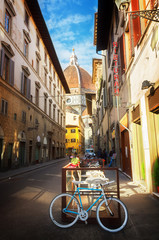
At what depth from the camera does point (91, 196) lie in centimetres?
450

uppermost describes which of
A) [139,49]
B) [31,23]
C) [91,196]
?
[31,23]

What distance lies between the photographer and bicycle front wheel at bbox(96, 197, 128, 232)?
3.93 meters

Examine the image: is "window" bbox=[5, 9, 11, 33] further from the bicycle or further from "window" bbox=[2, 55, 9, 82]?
the bicycle

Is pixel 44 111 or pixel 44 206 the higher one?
pixel 44 111

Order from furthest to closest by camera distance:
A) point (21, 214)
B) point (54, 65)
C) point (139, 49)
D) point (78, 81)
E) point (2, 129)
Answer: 1. point (78, 81)
2. point (54, 65)
3. point (2, 129)
4. point (139, 49)
5. point (21, 214)

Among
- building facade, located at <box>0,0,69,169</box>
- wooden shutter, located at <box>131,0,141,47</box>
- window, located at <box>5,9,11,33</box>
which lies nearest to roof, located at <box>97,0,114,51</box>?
wooden shutter, located at <box>131,0,141,47</box>

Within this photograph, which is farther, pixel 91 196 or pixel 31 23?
pixel 31 23

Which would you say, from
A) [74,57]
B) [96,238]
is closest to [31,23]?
[96,238]

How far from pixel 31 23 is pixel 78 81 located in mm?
95796

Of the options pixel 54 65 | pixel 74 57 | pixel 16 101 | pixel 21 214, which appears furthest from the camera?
pixel 74 57

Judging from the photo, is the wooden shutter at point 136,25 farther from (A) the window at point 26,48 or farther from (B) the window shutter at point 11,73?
(A) the window at point 26,48

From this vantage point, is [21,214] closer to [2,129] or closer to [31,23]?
[2,129]

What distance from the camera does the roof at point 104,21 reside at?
15297 mm

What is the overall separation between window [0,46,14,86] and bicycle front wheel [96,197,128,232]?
1364 centimetres
